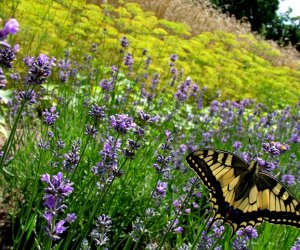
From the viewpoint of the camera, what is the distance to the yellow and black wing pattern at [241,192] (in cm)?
217

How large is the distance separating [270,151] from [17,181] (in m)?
1.76

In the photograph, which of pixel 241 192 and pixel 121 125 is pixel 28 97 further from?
pixel 241 192

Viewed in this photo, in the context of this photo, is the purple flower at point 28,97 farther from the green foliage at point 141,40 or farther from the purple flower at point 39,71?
the green foliage at point 141,40

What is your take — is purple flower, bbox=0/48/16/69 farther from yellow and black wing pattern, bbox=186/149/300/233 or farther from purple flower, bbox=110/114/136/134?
yellow and black wing pattern, bbox=186/149/300/233

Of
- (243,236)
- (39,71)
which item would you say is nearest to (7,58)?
(39,71)

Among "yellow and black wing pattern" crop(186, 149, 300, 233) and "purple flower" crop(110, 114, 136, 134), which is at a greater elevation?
"purple flower" crop(110, 114, 136, 134)

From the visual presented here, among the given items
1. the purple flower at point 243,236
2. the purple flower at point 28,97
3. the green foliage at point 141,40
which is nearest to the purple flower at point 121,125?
the purple flower at point 28,97

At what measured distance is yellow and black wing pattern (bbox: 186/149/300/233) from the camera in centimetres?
217

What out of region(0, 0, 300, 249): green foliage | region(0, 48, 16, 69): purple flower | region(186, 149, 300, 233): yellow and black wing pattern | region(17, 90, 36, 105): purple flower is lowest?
region(0, 0, 300, 249): green foliage

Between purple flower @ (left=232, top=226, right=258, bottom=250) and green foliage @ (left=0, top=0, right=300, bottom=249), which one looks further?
green foliage @ (left=0, top=0, right=300, bottom=249)

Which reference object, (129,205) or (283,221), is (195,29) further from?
(283,221)

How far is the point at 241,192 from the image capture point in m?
2.37

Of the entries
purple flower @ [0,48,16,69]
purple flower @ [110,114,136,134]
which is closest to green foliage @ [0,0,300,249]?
purple flower @ [110,114,136,134]

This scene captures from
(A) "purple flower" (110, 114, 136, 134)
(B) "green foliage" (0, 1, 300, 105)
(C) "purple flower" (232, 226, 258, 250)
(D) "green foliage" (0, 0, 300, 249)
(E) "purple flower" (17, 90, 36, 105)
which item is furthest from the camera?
(B) "green foliage" (0, 1, 300, 105)
